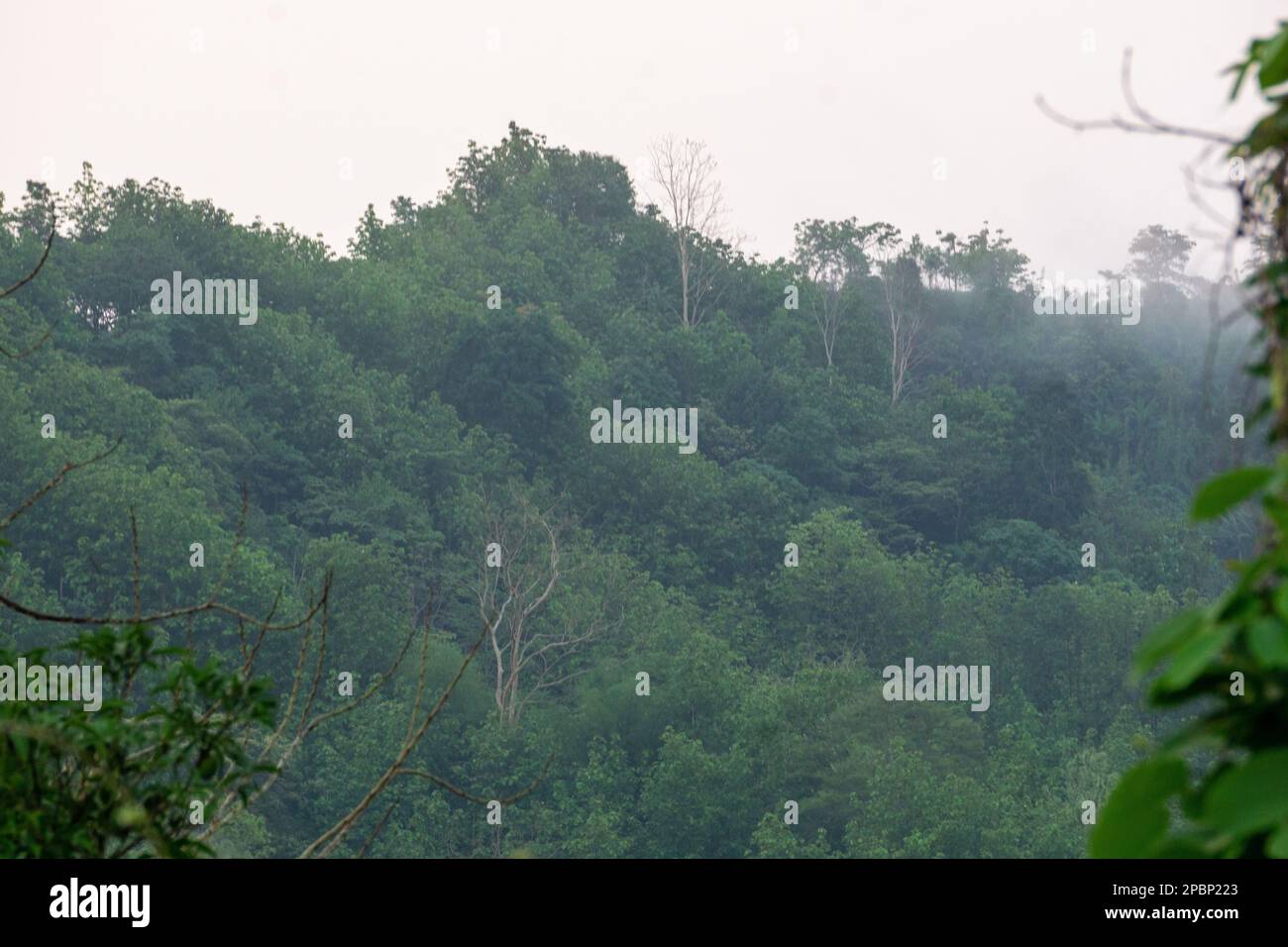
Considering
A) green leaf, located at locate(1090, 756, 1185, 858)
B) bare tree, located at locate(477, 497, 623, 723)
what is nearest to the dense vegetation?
bare tree, located at locate(477, 497, 623, 723)

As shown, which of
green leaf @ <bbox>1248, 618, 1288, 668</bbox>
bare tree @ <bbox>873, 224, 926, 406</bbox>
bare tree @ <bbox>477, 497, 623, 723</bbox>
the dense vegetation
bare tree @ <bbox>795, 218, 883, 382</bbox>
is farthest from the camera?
bare tree @ <bbox>795, 218, 883, 382</bbox>

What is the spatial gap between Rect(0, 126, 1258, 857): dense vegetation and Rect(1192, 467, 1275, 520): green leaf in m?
29.6

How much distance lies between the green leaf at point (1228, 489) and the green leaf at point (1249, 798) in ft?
0.39

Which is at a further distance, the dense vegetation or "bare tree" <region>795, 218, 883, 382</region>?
"bare tree" <region>795, 218, 883, 382</region>

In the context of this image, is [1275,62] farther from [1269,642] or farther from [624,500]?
[624,500]

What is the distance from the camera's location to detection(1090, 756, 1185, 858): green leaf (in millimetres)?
806

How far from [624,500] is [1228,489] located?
4263 centimetres

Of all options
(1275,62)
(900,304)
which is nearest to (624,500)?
(900,304)

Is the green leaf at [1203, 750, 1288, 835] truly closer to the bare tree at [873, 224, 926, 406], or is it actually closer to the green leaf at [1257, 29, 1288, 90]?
the green leaf at [1257, 29, 1288, 90]

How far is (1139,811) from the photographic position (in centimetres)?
82

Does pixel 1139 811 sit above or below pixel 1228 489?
below

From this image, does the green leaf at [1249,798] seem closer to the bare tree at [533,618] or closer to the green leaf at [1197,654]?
the green leaf at [1197,654]

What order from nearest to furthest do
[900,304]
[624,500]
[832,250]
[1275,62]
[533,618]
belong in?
[1275,62] < [533,618] < [624,500] < [900,304] < [832,250]


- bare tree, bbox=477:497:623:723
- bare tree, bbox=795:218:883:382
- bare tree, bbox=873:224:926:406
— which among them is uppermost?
bare tree, bbox=795:218:883:382
